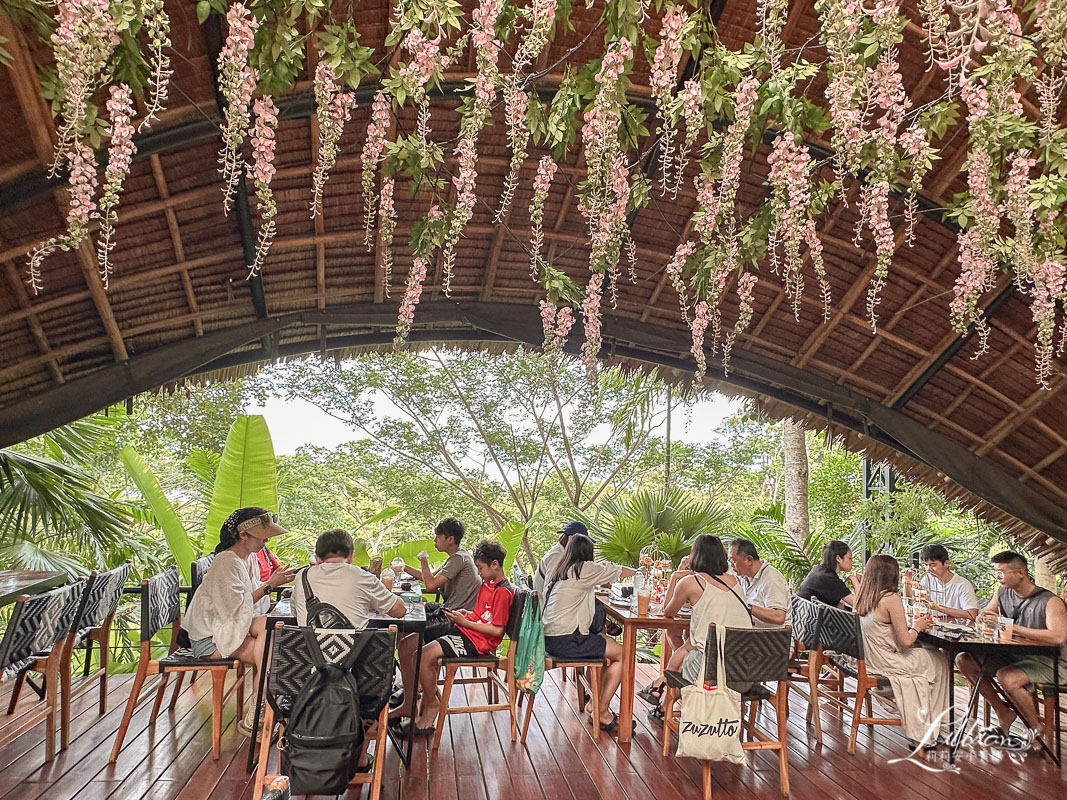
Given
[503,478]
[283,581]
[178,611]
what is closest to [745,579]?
[283,581]

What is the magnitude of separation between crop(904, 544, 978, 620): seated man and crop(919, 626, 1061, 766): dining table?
650 millimetres

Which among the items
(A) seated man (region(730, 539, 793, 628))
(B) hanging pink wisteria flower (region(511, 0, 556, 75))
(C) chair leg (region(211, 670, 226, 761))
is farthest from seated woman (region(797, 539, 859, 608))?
(B) hanging pink wisteria flower (region(511, 0, 556, 75))

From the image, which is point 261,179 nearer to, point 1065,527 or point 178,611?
point 178,611

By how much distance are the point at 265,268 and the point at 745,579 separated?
3509 millimetres

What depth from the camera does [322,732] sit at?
2703 mm

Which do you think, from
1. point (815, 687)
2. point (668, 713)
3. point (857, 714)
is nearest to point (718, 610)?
point (668, 713)

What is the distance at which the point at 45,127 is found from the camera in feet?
9.84

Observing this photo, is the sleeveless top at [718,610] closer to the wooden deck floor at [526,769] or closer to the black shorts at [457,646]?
the wooden deck floor at [526,769]

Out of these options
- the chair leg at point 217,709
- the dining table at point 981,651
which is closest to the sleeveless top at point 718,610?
the dining table at point 981,651

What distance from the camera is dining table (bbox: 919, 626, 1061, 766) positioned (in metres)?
3.83

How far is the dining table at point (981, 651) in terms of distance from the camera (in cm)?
383

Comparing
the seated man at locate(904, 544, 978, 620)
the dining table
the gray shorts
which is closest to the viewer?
the gray shorts

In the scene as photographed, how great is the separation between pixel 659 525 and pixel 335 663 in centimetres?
469

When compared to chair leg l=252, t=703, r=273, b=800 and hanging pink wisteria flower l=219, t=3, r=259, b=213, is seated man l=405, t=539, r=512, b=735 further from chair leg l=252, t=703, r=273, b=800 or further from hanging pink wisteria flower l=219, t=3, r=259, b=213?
hanging pink wisteria flower l=219, t=3, r=259, b=213
